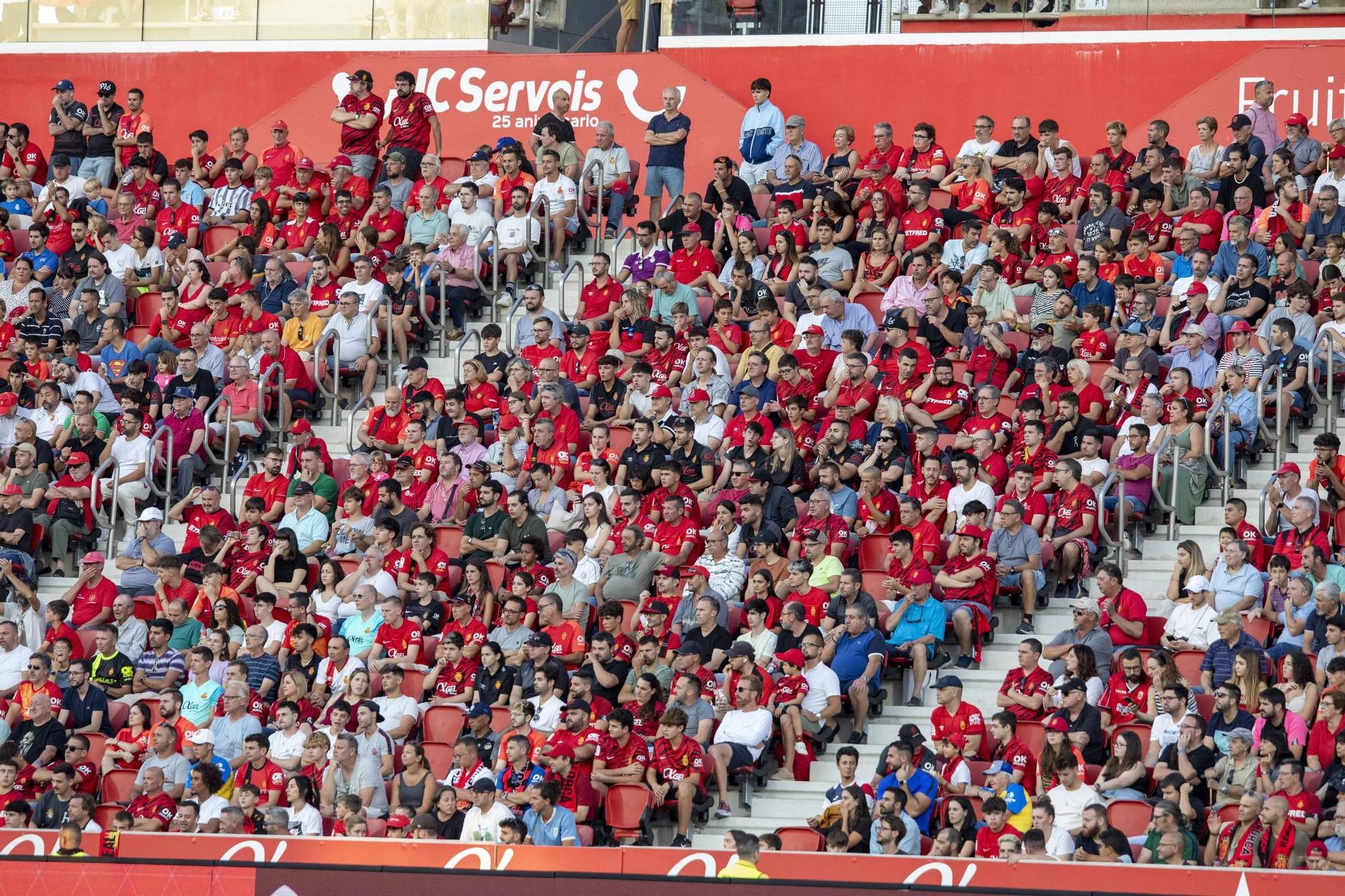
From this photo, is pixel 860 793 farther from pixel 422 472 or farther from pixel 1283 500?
pixel 422 472

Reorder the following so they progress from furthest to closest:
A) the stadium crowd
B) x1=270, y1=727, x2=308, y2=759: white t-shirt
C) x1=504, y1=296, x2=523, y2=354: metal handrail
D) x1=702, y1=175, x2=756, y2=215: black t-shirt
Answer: x1=702, y1=175, x2=756, y2=215: black t-shirt, x1=504, y1=296, x2=523, y2=354: metal handrail, x1=270, y1=727, x2=308, y2=759: white t-shirt, the stadium crowd

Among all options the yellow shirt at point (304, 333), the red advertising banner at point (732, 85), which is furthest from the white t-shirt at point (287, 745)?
the red advertising banner at point (732, 85)

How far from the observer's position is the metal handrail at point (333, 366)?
1797 centimetres

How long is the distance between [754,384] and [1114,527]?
3.36m

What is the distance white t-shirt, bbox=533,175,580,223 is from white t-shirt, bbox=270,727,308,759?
6.92 metres

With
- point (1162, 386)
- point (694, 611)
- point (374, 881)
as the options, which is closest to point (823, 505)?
→ point (694, 611)

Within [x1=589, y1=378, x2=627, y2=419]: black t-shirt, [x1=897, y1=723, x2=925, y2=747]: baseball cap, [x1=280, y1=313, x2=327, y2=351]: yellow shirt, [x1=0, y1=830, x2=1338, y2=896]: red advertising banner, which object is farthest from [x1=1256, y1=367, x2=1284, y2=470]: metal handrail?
[x1=280, y1=313, x2=327, y2=351]: yellow shirt

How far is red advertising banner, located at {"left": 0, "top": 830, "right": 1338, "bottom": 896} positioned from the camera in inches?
402

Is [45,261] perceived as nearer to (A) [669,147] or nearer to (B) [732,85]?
(A) [669,147]

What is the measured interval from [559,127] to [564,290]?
237 cm

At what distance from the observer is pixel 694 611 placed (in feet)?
47.9

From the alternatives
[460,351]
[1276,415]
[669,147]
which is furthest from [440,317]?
[1276,415]

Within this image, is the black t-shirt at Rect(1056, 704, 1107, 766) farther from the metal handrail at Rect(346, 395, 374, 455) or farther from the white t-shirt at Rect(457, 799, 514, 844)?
the metal handrail at Rect(346, 395, 374, 455)

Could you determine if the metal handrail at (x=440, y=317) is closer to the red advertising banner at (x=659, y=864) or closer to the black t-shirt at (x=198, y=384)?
the black t-shirt at (x=198, y=384)
